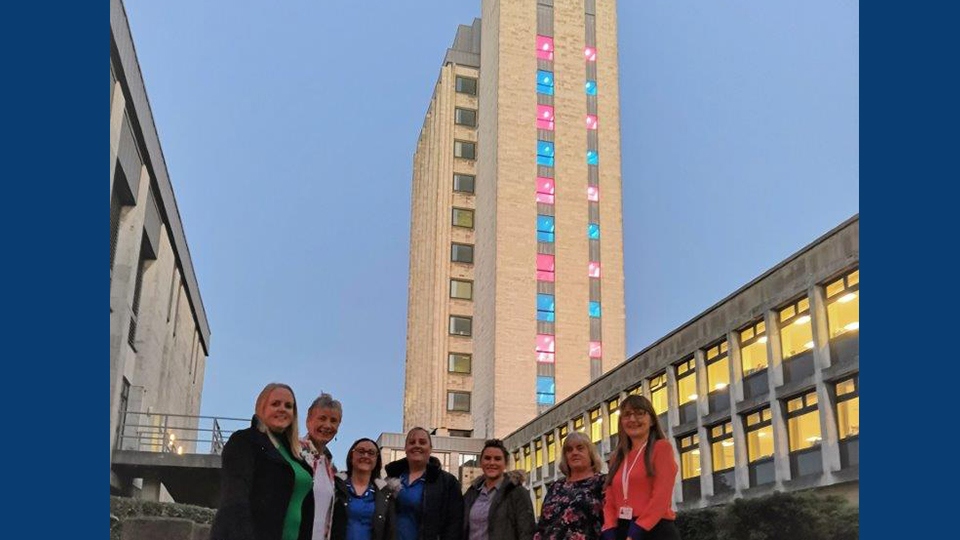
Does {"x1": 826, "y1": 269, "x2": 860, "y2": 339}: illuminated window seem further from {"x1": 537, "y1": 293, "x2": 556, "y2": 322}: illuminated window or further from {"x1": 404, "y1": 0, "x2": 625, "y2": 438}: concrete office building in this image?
{"x1": 537, "y1": 293, "x2": 556, "y2": 322}: illuminated window

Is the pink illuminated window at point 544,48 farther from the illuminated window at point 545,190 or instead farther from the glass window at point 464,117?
the illuminated window at point 545,190

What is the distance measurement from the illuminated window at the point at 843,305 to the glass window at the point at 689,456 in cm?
894

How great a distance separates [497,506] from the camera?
286 inches

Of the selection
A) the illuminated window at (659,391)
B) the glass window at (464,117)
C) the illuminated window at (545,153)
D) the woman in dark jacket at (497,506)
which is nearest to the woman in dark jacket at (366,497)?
the woman in dark jacket at (497,506)

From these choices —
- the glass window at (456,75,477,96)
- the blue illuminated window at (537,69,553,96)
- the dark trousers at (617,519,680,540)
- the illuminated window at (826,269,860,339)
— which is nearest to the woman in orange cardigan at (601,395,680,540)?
the dark trousers at (617,519,680,540)

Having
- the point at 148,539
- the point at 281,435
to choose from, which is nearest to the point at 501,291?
the point at 148,539

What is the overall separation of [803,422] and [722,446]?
4990mm

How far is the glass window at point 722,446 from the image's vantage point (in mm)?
28781

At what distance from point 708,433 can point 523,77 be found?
128 feet

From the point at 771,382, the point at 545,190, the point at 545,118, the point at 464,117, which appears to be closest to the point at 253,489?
the point at 771,382

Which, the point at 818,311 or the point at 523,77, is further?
the point at 523,77

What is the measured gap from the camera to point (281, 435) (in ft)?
17.9

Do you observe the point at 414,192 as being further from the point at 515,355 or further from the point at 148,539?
the point at 148,539

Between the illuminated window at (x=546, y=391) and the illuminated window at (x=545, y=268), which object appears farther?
the illuminated window at (x=545, y=268)
